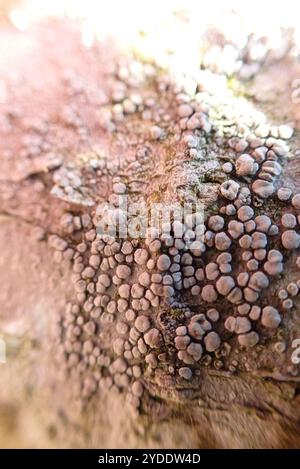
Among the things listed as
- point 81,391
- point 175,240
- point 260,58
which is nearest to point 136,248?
point 175,240

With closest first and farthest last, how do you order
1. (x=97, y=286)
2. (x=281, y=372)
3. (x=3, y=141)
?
(x=281, y=372) < (x=97, y=286) < (x=3, y=141)

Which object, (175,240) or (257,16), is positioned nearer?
(175,240)

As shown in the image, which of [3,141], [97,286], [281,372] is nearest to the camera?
[281,372]

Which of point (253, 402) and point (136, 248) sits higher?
point (136, 248)

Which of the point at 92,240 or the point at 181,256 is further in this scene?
the point at 92,240
